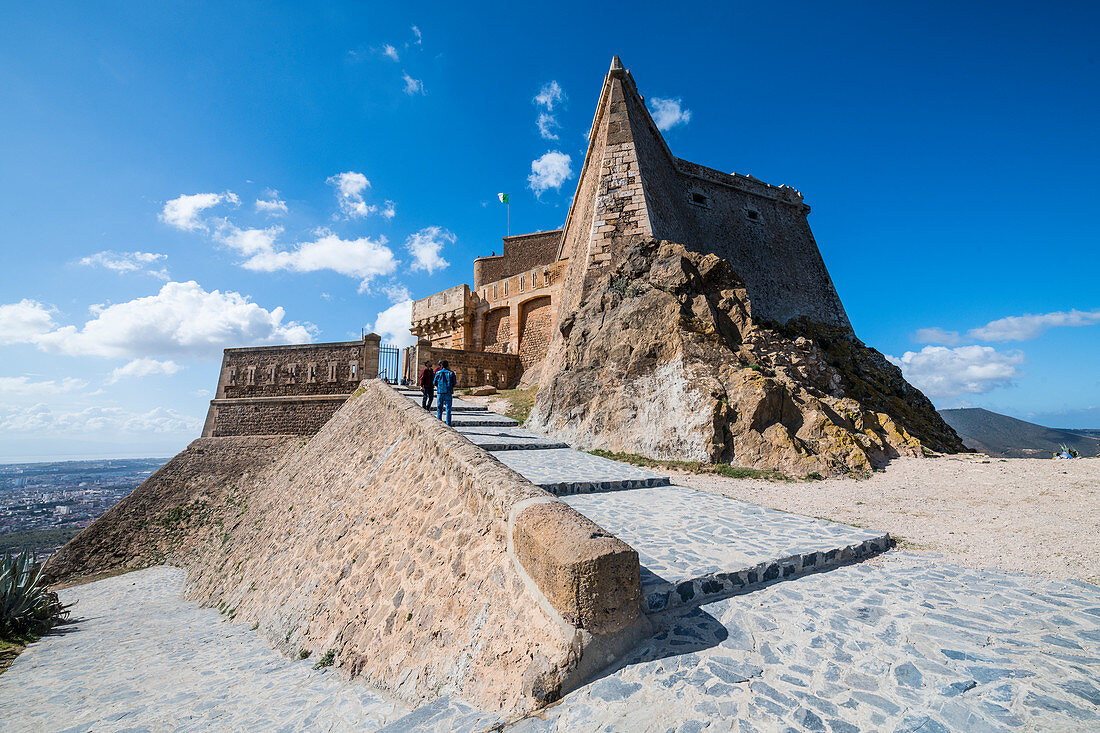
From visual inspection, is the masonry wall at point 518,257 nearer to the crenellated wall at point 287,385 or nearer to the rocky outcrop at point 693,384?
the crenellated wall at point 287,385

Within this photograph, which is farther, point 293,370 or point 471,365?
point 471,365

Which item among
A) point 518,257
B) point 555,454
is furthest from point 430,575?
point 518,257

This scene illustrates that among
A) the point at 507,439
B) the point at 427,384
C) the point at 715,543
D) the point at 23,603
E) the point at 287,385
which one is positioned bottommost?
the point at 23,603

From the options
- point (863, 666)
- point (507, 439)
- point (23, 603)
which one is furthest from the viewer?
point (507, 439)

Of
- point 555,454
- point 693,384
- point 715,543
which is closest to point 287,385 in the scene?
point 555,454

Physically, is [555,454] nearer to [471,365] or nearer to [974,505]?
[974,505]

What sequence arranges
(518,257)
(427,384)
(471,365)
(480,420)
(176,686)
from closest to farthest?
1. (176,686)
2. (427,384)
3. (480,420)
4. (471,365)
5. (518,257)

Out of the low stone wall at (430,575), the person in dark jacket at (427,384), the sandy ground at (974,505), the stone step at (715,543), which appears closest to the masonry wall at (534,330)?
the person in dark jacket at (427,384)

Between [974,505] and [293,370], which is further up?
[293,370]

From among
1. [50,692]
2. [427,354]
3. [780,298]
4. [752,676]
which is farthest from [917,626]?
[780,298]

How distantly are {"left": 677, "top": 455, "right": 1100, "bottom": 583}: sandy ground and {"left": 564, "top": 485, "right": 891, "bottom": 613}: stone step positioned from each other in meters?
0.90

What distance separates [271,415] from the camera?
58.0 ft

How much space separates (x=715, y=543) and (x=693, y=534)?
0.98 feet

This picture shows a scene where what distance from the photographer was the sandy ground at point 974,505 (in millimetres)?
4133
